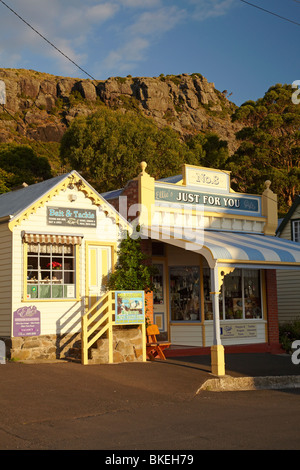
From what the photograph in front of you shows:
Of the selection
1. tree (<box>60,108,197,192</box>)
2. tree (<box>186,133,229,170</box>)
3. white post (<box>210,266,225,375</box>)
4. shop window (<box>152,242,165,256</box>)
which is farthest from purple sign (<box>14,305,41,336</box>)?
tree (<box>186,133,229,170</box>)

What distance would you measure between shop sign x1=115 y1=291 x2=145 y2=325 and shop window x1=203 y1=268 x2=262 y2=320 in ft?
10.8

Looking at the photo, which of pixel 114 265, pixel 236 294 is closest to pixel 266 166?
pixel 236 294

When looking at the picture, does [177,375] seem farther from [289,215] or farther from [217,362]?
[289,215]

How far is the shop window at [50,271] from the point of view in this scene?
45.7 ft

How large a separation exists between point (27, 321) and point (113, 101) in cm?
10787

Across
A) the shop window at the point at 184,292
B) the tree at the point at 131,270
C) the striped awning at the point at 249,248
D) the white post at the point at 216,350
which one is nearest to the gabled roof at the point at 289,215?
the striped awning at the point at 249,248

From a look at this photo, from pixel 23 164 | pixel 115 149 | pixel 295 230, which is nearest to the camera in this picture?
pixel 295 230

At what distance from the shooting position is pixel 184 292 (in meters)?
17.1

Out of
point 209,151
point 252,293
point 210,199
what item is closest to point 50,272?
point 210,199

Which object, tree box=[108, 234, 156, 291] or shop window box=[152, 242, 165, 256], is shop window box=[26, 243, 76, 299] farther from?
shop window box=[152, 242, 165, 256]

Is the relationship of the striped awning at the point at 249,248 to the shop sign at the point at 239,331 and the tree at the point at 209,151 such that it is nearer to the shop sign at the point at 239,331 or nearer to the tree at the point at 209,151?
the shop sign at the point at 239,331

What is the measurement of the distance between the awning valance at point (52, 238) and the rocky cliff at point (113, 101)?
94.3m

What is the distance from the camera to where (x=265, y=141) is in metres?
42.2

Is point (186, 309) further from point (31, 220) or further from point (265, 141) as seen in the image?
point (265, 141)
